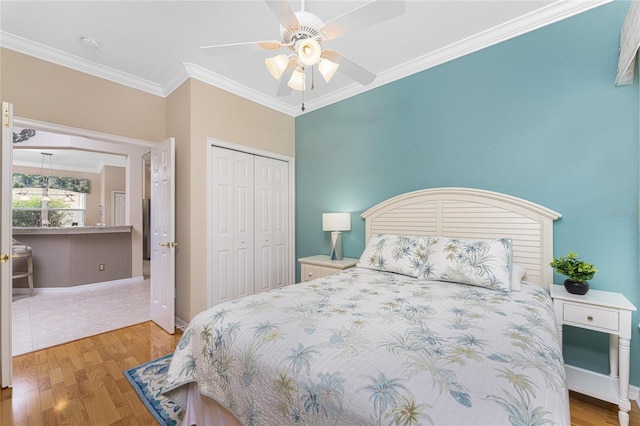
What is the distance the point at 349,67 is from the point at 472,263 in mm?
1659

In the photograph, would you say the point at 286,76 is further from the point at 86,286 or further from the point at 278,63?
the point at 86,286

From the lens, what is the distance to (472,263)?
79.5 inches

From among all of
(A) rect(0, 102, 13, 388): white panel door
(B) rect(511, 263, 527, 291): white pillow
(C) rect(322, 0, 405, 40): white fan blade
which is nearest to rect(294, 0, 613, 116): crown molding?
(C) rect(322, 0, 405, 40): white fan blade

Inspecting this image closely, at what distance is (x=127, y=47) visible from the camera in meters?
2.60

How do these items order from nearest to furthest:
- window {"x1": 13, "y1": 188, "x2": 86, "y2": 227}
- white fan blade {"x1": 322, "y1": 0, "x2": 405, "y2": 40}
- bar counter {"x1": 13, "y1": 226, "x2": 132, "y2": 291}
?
1. white fan blade {"x1": 322, "y1": 0, "x2": 405, "y2": 40}
2. bar counter {"x1": 13, "y1": 226, "x2": 132, "y2": 291}
3. window {"x1": 13, "y1": 188, "x2": 86, "y2": 227}

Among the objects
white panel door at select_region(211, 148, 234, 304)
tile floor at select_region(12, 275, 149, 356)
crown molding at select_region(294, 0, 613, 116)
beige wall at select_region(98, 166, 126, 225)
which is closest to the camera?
crown molding at select_region(294, 0, 613, 116)

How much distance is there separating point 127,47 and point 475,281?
3.63 m

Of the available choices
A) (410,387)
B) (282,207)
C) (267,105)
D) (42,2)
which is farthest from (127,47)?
(410,387)

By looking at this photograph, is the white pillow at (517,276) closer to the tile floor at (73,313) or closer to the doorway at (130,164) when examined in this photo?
the tile floor at (73,313)

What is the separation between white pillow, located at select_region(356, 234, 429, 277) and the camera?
7.61ft

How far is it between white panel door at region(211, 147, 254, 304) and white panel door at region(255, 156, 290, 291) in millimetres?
121

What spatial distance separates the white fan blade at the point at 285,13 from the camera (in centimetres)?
137

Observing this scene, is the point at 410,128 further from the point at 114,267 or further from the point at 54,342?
the point at 114,267

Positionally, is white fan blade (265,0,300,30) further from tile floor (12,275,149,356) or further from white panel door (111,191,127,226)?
white panel door (111,191,127,226)
